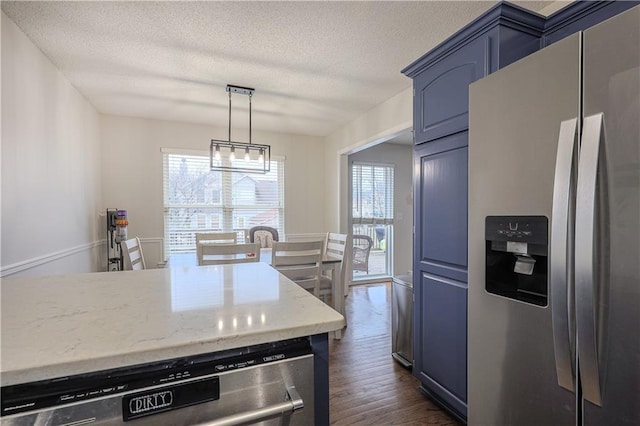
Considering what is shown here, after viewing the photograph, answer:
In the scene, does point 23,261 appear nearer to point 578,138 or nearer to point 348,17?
point 348,17

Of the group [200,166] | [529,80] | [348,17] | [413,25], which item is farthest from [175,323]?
[200,166]

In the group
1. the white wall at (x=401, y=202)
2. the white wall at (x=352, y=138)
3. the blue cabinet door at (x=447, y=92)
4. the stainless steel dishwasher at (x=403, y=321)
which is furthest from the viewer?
the white wall at (x=401, y=202)

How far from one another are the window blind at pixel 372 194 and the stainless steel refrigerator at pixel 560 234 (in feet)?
12.4

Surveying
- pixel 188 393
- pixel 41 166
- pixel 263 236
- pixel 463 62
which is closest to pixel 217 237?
pixel 263 236

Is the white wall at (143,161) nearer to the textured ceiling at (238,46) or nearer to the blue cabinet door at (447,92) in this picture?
the textured ceiling at (238,46)

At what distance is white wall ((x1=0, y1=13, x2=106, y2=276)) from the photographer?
2049 millimetres

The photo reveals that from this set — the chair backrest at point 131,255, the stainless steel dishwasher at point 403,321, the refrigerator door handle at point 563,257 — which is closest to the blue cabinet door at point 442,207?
the stainless steel dishwasher at point 403,321

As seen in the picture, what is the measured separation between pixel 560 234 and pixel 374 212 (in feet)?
14.2

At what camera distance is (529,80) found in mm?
1162

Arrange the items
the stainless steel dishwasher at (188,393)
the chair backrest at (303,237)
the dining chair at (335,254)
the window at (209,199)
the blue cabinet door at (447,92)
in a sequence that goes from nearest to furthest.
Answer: the stainless steel dishwasher at (188,393), the blue cabinet door at (447,92), the dining chair at (335,254), the window at (209,199), the chair backrest at (303,237)

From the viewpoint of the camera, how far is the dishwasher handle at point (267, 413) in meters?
0.68

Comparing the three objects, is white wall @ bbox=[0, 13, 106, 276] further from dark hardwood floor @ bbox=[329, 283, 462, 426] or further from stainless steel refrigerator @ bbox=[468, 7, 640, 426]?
stainless steel refrigerator @ bbox=[468, 7, 640, 426]

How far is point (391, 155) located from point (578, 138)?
14.9ft

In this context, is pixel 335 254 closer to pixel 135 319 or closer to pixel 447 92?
pixel 447 92
